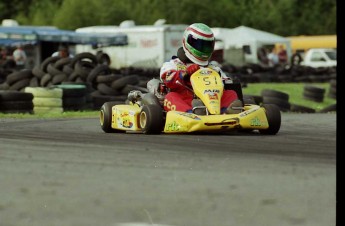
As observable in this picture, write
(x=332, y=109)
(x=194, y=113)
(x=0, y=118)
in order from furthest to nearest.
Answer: (x=332, y=109)
(x=0, y=118)
(x=194, y=113)

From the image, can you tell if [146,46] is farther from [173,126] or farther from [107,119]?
[173,126]

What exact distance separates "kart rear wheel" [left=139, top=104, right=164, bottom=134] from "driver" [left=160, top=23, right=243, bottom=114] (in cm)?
23

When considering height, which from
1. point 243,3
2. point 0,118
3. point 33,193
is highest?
point 33,193

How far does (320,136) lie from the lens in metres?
9.55

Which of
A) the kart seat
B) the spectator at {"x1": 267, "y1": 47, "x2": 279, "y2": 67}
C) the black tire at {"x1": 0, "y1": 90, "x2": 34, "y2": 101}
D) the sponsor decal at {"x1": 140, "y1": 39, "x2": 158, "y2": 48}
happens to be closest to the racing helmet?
the kart seat

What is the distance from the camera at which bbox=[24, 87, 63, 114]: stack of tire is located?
14.5 m

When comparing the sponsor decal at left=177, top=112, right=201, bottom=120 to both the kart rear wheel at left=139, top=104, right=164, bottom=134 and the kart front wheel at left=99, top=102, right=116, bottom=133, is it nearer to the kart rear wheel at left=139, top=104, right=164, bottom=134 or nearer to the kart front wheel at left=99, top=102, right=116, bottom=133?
the kart rear wheel at left=139, top=104, right=164, bottom=134

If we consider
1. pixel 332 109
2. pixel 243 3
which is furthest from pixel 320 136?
pixel 243 3

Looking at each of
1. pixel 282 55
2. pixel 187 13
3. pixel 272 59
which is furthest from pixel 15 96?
pixel 187 13

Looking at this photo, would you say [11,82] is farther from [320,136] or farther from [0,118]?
[320,136]

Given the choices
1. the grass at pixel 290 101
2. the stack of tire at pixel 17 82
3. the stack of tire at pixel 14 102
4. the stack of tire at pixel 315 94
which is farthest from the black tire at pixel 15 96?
the stack of tire at pixel 315 94

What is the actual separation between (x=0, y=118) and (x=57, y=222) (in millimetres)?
8461

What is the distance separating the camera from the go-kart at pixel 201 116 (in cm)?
920

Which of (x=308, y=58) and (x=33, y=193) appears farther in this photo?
(x=308, y=58)
